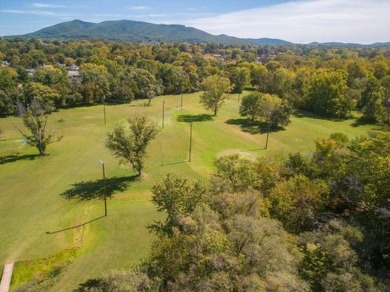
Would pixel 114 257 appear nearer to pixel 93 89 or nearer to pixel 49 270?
pixel 49 270

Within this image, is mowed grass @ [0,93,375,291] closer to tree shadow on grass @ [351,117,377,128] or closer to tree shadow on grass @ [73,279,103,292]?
tree shadow on grass @ [73,279,103,292]

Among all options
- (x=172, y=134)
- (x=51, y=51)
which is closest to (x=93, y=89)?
(x=172, y=134)

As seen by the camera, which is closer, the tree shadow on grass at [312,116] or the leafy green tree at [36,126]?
the leafy green tree at [36,126]

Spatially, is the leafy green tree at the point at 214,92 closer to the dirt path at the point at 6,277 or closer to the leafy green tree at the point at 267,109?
the leafy green tree at the point at 267,109

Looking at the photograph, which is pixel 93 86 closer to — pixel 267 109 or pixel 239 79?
pixel 267 109

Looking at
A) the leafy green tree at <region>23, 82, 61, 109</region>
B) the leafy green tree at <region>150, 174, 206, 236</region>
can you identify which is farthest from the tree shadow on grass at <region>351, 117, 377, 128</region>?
the leafy green tree at <region>23, 82, 61, 109</region>

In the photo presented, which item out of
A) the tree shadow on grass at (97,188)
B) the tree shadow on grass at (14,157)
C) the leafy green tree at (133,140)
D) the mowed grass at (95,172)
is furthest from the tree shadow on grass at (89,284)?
the tree shadow on grass at (14,157)

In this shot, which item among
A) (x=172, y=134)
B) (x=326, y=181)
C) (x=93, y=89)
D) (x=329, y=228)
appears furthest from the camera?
(x=93, y=89)

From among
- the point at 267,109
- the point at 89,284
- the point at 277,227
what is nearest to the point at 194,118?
the point at 267,109
